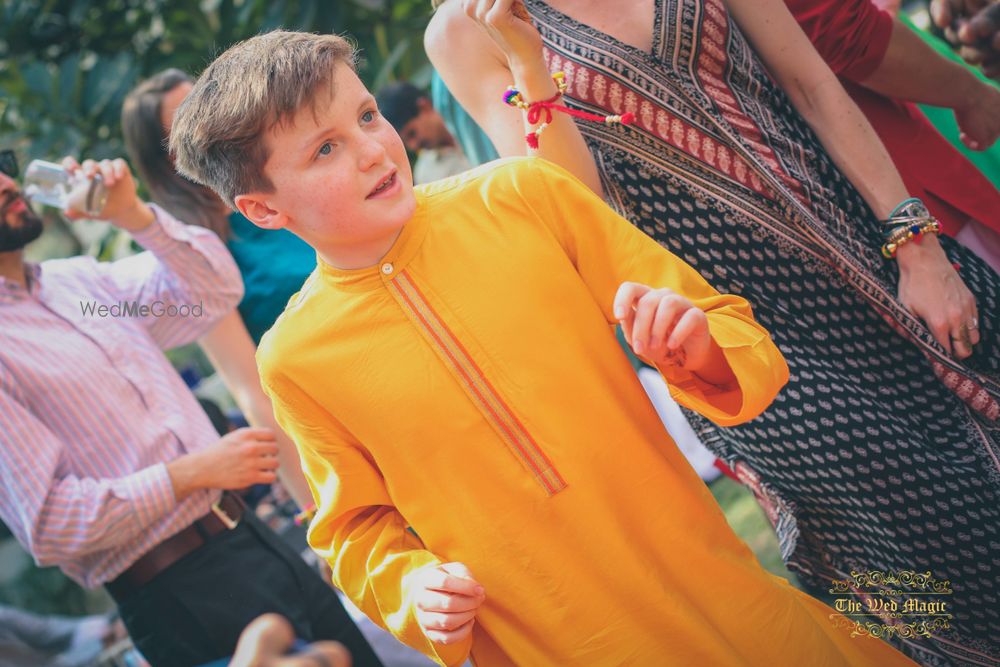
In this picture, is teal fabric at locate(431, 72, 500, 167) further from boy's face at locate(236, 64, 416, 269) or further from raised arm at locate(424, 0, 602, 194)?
boy's face at locate(236, 64, 416, 269)

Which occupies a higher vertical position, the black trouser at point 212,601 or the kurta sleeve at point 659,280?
the kurta sleeve at point 659,280

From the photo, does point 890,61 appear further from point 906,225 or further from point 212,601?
point 212,601

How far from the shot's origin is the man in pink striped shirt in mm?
2283

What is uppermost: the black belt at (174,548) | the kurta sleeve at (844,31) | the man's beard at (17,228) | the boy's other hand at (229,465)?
the man's beard at (17,228)

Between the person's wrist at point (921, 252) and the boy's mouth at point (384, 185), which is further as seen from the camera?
the person's wrist at point (921, 252)

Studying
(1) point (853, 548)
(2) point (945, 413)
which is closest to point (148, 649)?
(1) point (853, 548)

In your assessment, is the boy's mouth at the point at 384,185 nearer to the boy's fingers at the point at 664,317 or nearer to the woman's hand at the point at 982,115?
the boy's fingers at the point at 664,317

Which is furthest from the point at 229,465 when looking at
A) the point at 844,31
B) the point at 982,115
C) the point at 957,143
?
the point at 957,143

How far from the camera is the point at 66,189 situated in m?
2.71

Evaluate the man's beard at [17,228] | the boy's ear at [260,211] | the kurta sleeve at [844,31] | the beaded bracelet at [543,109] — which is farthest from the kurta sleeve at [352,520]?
the kurta sleeve at [844,31]

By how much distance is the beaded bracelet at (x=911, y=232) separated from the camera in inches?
71.5

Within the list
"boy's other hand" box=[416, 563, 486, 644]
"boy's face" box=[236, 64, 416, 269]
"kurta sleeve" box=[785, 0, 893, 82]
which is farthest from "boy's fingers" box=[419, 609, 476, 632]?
"kurta sleeve" box=[785, 0, 893, 82]

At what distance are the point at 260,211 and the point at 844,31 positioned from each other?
4.71 feet

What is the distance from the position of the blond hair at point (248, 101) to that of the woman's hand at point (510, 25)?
0.79 feet
